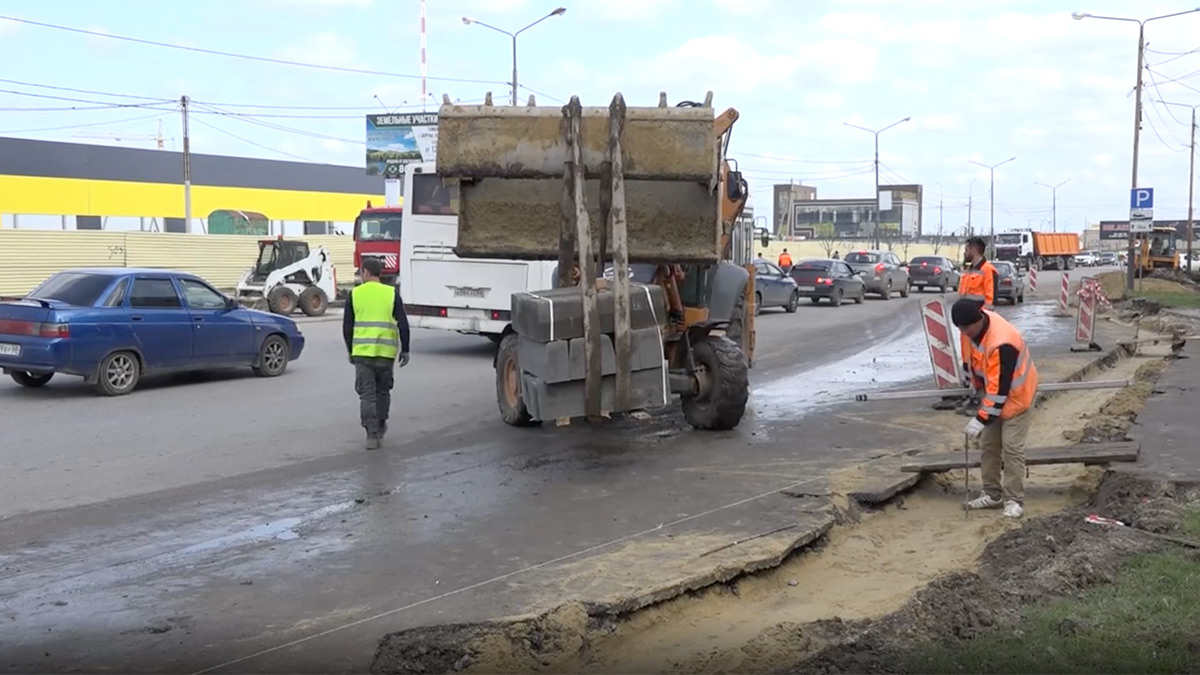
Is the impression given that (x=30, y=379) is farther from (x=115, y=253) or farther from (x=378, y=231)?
(x=115, y=253)

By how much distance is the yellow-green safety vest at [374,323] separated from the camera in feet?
32.9

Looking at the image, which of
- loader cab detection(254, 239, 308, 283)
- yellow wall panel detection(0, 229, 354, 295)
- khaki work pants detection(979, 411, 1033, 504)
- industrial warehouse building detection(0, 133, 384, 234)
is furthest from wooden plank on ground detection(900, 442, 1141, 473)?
industrial warehouse building detection(0, 133, 384, 234)

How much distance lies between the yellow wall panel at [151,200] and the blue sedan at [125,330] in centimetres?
3710

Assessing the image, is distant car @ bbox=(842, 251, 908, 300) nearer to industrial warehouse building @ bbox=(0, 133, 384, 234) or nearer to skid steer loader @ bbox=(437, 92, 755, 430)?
industrial warehouse building @ bbox=(0, 133, 384, 234)

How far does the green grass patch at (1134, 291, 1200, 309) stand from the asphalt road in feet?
62.2

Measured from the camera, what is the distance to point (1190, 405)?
11.4 metres

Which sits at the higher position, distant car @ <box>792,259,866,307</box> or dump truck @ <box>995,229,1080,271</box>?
dump truck @ <box>995,229,1080,271</box>

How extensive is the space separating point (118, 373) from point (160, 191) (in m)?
43.4

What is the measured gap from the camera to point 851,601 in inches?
242

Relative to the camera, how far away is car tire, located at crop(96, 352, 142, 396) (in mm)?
13109

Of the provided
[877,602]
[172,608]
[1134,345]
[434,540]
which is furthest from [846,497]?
[1134,345]

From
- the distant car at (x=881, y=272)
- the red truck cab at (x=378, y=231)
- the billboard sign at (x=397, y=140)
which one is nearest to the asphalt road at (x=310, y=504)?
the red truck cab at (x=378, y=231)

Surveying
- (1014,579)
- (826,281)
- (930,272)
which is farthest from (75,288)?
(930,272)

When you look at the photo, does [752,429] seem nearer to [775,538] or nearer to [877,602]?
[775,538]
